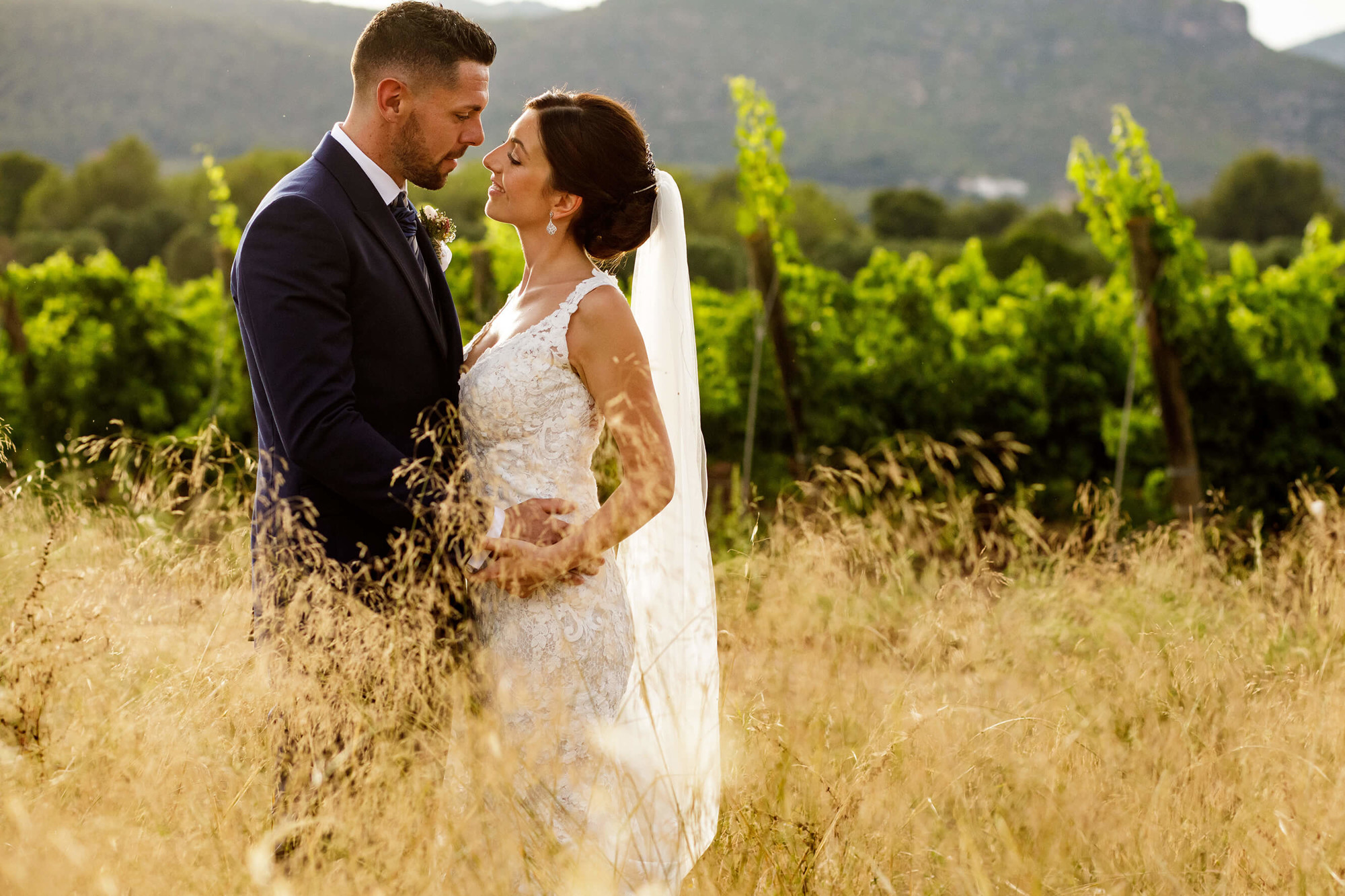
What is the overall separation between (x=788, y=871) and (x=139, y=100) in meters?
95.6

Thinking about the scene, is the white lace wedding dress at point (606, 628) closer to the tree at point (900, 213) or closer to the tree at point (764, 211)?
the tree at point (764, 211)

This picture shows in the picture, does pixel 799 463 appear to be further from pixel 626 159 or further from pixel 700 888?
pixel 700 888

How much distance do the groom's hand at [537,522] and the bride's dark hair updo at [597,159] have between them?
0.78m

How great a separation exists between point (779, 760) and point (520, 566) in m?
0.85

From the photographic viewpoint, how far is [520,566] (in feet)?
7.91

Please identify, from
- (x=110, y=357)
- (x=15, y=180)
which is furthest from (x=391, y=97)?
(x=15, y=180)

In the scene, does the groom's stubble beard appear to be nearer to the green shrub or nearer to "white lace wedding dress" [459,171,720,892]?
"white lace wedding dress" [459,171,720,892]

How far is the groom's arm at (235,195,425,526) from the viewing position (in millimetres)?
2221

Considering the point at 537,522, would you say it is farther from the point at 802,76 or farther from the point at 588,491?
the point at 802,76

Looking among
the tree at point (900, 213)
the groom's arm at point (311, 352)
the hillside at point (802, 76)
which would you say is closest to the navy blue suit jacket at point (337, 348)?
the groom's arm at point (311, 352)

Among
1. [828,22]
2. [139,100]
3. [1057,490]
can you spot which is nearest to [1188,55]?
[828,22]

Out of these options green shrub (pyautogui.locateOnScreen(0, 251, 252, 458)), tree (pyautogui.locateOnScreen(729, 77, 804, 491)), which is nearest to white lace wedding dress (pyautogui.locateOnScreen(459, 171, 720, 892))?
tree (pyautogui.locateOnScreen(729, 77, 804, 491))

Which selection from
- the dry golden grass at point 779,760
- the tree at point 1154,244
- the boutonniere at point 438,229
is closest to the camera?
the dry golden grass at point 779,760

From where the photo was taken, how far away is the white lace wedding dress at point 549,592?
2.45 m
